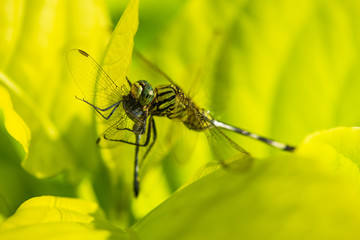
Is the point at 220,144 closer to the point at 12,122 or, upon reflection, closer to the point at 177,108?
the point at 177,108

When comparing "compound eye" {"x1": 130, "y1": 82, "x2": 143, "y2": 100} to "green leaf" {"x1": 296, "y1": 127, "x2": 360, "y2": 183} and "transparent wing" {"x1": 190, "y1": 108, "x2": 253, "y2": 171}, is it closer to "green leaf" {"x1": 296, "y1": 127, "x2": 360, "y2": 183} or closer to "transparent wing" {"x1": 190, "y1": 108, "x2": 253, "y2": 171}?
"transparent wing" {"x1": 190, "y1": 108, "x2": 253, "y2": 171}

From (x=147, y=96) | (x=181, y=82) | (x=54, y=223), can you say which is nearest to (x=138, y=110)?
(x=147, y=96)

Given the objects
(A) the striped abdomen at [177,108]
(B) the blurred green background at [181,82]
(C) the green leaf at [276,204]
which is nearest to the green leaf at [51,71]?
(B) the blurred green background at [181,82]

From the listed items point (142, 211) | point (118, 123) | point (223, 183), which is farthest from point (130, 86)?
point (223, 183)

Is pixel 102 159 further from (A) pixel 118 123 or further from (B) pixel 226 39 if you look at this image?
(B) pixel 226 39

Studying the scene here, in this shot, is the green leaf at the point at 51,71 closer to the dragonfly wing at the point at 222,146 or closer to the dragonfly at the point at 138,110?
the dragonfly at the point at 138,110

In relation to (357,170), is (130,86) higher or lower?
lower
